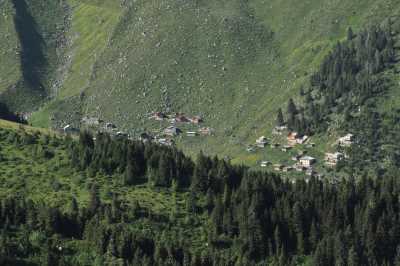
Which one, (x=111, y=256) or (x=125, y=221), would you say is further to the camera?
(x=125, y=221)

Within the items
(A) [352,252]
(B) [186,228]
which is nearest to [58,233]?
(B) [186,228]

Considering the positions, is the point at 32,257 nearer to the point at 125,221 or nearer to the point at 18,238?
the point at 18,238

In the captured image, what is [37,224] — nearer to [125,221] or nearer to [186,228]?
[125,221]

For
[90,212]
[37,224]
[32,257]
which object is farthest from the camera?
[90,212]

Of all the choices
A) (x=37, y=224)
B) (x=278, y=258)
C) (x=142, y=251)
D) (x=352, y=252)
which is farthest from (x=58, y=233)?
(x=352, y=252)

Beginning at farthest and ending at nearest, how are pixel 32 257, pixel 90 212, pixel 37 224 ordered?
pixel 90 212, pixel 37 224, pixel 32 257

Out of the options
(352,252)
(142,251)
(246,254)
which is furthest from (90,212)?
(352,252)

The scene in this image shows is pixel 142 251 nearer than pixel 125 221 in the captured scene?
Yes
